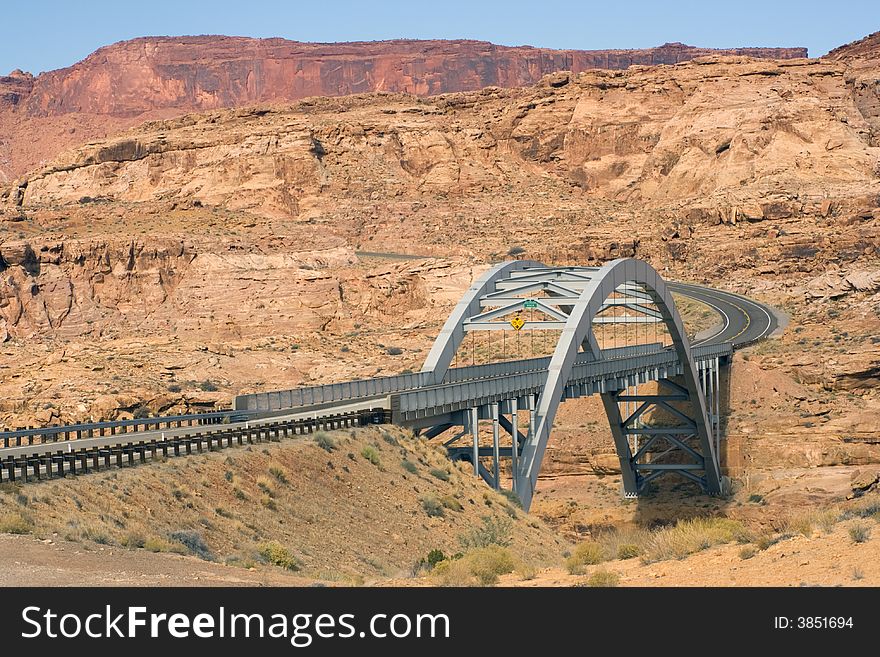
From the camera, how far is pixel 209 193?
5364 inches

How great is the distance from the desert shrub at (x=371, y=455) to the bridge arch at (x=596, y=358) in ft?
16.1

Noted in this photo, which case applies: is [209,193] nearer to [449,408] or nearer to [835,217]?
[835,217]

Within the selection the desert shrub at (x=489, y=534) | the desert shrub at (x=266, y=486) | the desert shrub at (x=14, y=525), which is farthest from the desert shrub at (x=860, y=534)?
the desert shrub at (x=266, y=486)

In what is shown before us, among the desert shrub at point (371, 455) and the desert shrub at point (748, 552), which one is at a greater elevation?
the desert shrub at point (748, 552)

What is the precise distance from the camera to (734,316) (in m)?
95.2

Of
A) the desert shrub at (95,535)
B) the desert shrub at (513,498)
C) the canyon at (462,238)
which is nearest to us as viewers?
the desert shrub at (95,535)

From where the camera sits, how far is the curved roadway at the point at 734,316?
85.9 meters

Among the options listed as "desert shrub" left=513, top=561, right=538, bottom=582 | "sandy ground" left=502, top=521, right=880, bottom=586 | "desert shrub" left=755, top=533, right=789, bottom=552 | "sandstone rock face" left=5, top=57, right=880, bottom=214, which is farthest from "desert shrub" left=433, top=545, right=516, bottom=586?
"sandstone rock face" left=5, top=57, right=880, bottom=214

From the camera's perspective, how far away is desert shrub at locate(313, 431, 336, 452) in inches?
1372

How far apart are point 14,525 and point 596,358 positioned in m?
34.8

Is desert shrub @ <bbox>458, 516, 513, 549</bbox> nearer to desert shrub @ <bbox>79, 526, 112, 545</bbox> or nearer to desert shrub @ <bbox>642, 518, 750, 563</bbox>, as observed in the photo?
desert shrub @ <bbox>642, 518, 750, 563</bbox>

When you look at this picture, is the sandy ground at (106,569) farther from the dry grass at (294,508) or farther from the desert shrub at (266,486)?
the desert shrub at (266,486)

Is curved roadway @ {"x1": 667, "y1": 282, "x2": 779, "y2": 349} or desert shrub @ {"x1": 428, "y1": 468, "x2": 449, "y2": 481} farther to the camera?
curved roadway @ {"x1": 667, "y1": 282, "x2": 779, "y2": 349}

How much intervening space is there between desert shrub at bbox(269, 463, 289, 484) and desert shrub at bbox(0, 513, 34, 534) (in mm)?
7523
